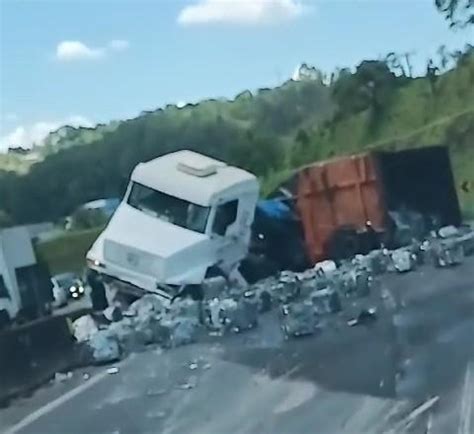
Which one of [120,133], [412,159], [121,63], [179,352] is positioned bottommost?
[179,352]

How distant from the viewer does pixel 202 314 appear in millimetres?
1547

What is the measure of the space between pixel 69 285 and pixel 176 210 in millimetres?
208

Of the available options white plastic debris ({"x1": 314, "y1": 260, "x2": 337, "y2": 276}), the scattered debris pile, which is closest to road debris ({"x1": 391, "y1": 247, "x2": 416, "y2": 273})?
the scattered debris pile

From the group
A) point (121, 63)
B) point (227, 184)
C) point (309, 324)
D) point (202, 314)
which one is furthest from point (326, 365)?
point (121, 63)

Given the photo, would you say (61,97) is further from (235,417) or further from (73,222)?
(235,417)

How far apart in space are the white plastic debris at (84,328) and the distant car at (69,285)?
0.12ft

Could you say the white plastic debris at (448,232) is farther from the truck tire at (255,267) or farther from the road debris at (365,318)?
the truck tire at (255,267)

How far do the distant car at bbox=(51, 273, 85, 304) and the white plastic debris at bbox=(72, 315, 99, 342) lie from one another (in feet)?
0.12

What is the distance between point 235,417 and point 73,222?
402 millimetres

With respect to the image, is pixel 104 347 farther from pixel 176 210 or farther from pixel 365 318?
pixel 365 318

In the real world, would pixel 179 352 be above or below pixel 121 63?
below

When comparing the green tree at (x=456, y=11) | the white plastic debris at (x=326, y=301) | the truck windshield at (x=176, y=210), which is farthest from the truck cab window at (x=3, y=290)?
the green tree at (x=456, y=11)

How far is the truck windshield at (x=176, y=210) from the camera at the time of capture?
150 centimetres

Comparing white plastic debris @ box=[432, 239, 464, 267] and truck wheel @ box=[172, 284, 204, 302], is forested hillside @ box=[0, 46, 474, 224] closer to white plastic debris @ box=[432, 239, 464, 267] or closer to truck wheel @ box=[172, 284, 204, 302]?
white plastic debris @ box=[432, 239, 464, 267]
